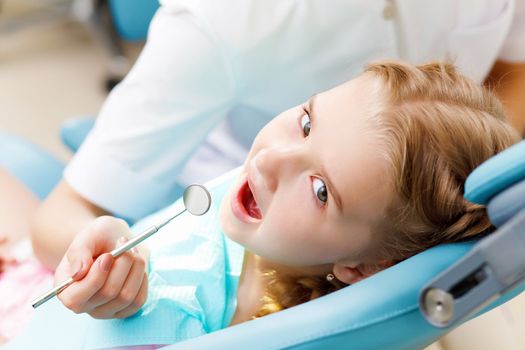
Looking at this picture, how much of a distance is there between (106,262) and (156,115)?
0.33m

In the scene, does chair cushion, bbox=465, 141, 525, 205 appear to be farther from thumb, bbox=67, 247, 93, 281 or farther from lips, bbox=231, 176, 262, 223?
thumb, bbox=67, 247, 93, 281

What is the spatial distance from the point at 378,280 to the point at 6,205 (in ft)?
2.45

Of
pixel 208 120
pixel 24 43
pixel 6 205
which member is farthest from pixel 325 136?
pixel 24 43

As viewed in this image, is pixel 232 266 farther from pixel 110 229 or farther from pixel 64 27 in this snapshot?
pixel 64 27

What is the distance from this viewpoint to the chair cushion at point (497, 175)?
0.53 metres

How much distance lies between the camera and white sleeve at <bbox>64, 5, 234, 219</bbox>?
940 mm

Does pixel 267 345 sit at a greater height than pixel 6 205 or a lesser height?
greater

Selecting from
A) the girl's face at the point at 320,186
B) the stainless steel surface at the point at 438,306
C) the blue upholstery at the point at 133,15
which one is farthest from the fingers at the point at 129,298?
the blue upholstery at the point at 133,15

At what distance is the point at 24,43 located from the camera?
206 cm

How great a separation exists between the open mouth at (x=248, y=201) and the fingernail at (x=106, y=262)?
171 millimetres

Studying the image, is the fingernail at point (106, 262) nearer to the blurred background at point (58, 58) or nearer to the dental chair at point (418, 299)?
the dental chair at point (418, 299)

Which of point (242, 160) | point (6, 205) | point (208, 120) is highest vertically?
point (208, 120)

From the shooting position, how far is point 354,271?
773 millimetres

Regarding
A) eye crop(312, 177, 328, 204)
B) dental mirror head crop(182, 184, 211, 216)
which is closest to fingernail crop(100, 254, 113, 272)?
dental mirror head crop(182, 184, 211, 216)
